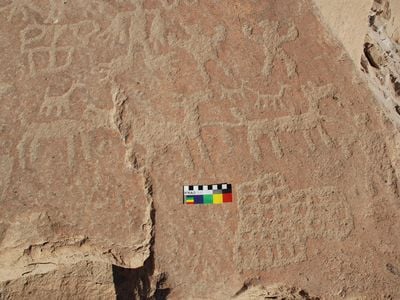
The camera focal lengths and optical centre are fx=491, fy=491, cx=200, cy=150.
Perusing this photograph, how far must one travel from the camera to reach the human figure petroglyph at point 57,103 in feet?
8.06

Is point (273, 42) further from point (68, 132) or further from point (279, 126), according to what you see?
point (68, 132)

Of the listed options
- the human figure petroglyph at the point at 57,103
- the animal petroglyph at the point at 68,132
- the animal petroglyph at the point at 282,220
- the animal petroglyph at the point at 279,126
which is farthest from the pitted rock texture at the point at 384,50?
the human figure petroglyph at the point at 57,103

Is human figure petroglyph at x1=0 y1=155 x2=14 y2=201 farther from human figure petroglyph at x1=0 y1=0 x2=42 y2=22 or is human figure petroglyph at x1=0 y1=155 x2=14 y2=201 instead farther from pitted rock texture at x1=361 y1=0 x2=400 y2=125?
pitted rock texture at x1=361 y1=0 x2=400 y2=125

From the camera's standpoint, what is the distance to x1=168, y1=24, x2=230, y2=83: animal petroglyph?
2555 mm

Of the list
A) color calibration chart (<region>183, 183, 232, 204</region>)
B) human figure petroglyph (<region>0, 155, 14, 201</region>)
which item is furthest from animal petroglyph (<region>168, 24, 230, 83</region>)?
human figure petroglyph (<region>0, 155, 14, 201</region>)

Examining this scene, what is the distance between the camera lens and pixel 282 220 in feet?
7.97

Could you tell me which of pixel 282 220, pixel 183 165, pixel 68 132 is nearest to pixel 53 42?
pixel 68 132

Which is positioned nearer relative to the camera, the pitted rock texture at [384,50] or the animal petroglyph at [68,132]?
the animal petroglyph at [68,132]

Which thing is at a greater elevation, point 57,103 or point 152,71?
point 152,71

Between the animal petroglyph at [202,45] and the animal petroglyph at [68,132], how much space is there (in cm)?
53

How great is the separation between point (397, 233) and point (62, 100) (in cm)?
180

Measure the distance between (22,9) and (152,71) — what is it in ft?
2.59

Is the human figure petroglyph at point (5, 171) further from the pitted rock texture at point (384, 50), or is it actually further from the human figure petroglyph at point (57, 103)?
the pitted rock texture at point (384, 50)

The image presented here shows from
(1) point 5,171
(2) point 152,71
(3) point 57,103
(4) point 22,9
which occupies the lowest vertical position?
(1) point 5,171
